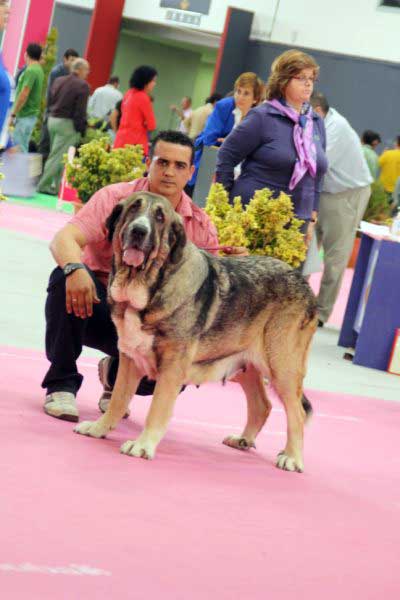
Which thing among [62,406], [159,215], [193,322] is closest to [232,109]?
[62,406]

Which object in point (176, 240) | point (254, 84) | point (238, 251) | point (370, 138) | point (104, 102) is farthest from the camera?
point (104, 102)

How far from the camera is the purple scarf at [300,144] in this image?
771 cm

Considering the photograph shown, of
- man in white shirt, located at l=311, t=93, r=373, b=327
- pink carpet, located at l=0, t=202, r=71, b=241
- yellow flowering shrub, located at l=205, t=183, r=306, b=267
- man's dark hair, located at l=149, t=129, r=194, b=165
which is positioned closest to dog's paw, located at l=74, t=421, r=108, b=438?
man's dark hair, located at l=149, t=129, r=194, b=165

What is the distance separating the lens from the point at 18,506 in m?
4.04

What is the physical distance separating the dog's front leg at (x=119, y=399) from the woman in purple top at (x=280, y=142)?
273 centimetres

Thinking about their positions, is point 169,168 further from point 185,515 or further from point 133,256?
point 185,515

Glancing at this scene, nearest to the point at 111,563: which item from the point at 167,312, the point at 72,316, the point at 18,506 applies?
the point at 18,506

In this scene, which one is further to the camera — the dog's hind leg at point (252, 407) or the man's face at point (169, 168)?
the dog's hind leg at point (252, 407)

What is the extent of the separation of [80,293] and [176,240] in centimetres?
53

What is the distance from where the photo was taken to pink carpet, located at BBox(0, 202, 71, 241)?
14260 millimetres

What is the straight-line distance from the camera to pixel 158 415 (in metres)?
5.08

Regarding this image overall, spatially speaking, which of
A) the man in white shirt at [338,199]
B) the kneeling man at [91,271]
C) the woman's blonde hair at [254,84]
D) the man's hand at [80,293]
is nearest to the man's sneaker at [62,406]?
the kneeling man at [91,271]

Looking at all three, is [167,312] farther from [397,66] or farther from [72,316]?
[397,66]

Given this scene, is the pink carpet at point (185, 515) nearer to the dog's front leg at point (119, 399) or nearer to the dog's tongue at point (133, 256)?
the dog's front leg at point (119, 399)
